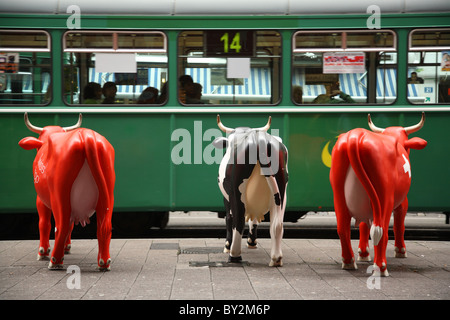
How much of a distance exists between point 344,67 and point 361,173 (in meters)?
3.74

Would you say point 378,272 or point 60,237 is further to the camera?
point 60,237

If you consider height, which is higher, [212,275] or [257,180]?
[257,180]

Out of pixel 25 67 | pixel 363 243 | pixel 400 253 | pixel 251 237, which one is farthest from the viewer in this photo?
pixel 25 67

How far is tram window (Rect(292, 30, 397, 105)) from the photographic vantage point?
975 cm

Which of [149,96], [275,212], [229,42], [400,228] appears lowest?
[400,228]

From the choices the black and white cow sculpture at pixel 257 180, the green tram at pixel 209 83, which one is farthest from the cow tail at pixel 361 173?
the green tram at pixel 209 83

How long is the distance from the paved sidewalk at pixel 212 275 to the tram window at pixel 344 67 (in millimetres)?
2333

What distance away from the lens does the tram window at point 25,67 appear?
9.66 m

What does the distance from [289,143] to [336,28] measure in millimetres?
1838

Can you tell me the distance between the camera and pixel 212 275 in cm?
656

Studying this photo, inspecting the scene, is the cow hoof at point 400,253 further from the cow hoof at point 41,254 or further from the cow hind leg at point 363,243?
the cow hoof at point 41,254

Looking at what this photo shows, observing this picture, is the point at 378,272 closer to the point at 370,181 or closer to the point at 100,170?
the point at 370,181

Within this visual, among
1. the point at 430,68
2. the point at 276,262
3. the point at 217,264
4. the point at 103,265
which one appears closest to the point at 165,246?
the point at 217,264

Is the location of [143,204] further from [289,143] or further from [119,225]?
[289,143]
